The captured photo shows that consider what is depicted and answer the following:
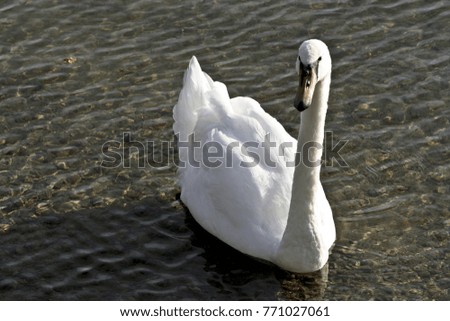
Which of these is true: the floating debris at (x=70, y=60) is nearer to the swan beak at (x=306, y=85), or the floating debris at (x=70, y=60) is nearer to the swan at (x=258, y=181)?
the swan at (x=258, y=181)

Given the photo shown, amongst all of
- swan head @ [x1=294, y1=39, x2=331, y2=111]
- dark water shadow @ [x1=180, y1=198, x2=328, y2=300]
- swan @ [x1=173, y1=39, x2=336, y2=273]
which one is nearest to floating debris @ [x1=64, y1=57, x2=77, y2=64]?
swan @ [x1=173, y1=39, x2=336, y2=273]

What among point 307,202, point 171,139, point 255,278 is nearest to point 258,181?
point 307,202

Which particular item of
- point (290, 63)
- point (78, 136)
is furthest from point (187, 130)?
point (290, 63)

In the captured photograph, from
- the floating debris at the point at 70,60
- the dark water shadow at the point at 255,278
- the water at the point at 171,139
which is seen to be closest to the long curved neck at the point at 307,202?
the dark water shadow at the point at 255,278

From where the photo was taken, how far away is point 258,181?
9641 mm

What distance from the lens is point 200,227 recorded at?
10.4m

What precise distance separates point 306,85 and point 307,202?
1487mm

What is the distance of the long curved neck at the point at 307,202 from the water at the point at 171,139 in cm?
28

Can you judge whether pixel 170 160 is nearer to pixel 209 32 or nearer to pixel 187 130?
pixel 187 130

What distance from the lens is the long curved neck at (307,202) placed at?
8.70 m

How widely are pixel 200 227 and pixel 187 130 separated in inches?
47.9

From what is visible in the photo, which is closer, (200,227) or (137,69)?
(200,227)

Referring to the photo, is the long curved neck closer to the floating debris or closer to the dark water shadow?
the dark water shadow

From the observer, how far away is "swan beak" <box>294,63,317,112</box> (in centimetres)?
806
